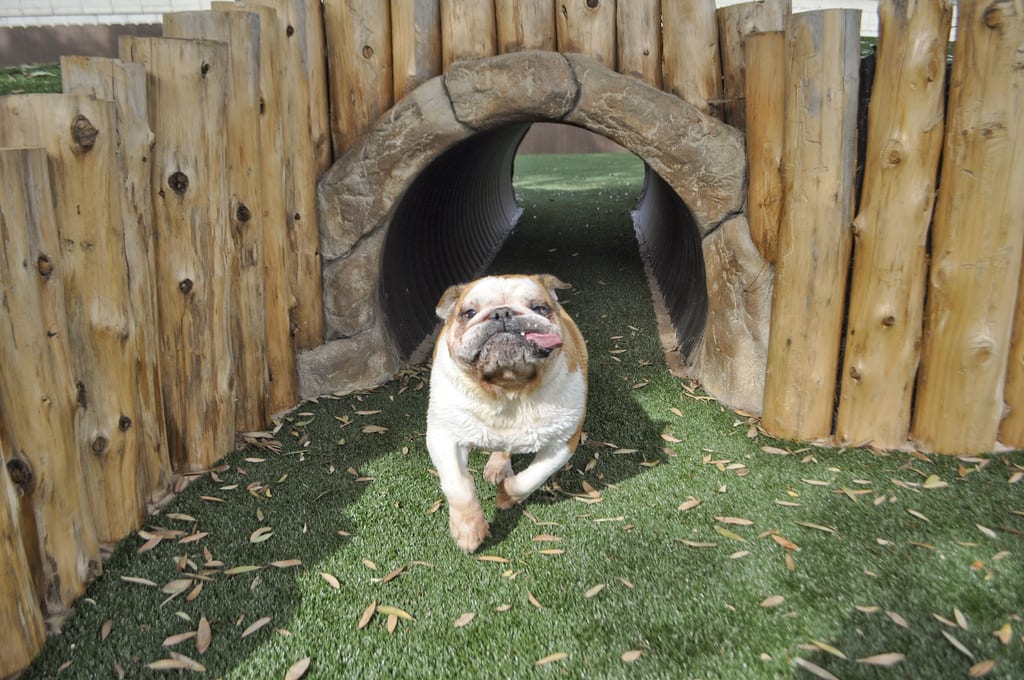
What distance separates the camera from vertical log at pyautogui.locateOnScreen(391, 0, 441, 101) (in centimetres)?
477

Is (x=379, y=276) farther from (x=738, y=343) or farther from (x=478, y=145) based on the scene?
(x=478, y=145)

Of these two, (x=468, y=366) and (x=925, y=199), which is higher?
(x=925, y=199)

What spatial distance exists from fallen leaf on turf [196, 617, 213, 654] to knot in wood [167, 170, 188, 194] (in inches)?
79.7

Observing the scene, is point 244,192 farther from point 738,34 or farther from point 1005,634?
point 1005,634

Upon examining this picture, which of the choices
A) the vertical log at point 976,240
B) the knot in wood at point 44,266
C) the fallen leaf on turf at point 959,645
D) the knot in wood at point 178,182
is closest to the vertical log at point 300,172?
the knot in wood at point 178,182

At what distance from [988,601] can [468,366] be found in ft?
7.32

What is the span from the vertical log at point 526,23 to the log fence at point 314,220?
1 cm

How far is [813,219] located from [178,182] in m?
3.19

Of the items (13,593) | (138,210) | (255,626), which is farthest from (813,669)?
(138,210)

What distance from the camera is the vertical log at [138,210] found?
3322 mm

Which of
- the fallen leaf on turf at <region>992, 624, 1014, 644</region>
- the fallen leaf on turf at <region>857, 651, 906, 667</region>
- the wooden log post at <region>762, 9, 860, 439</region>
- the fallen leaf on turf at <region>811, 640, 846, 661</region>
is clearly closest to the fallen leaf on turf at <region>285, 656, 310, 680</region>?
the fallen leaf on turf at <region>811, 640, 846, 661</region>

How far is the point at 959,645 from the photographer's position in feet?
8.93

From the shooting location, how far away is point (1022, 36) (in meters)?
3.47

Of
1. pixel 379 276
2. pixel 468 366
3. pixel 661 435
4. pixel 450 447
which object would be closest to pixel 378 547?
pixel 450 447
